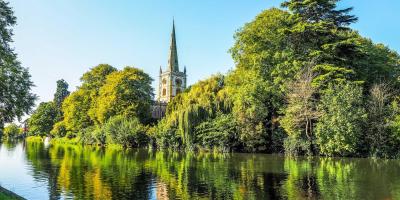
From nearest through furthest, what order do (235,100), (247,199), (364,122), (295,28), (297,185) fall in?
(247,199)
(297,185)
(364,122)
(295,28)
(235,100)

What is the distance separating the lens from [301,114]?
136 ft

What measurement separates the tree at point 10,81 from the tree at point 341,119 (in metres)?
26.7

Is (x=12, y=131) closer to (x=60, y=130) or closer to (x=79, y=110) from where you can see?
(x=60, y=130)

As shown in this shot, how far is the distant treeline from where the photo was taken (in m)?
40.6

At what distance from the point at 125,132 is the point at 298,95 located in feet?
99.5

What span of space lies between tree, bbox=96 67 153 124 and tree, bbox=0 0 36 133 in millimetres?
38110

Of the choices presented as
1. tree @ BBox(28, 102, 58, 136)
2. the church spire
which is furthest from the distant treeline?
the church spire

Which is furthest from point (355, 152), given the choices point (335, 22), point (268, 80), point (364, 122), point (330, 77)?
point (335, 22)

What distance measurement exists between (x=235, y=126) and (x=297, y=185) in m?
28.6

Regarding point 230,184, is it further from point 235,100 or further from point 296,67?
point 235,100

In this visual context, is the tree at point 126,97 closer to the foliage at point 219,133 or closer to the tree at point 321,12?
the foliage at point 219,133

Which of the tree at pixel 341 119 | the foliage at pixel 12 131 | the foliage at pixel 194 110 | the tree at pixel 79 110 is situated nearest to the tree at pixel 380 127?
the tree at pixel 341 119

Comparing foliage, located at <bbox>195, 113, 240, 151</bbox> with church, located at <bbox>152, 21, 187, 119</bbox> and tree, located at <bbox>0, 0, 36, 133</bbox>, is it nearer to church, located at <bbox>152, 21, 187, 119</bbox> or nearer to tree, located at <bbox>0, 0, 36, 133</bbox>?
tree, located at <bbox>0, 0, 36, 133</bbox>

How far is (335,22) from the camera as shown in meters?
46.5
